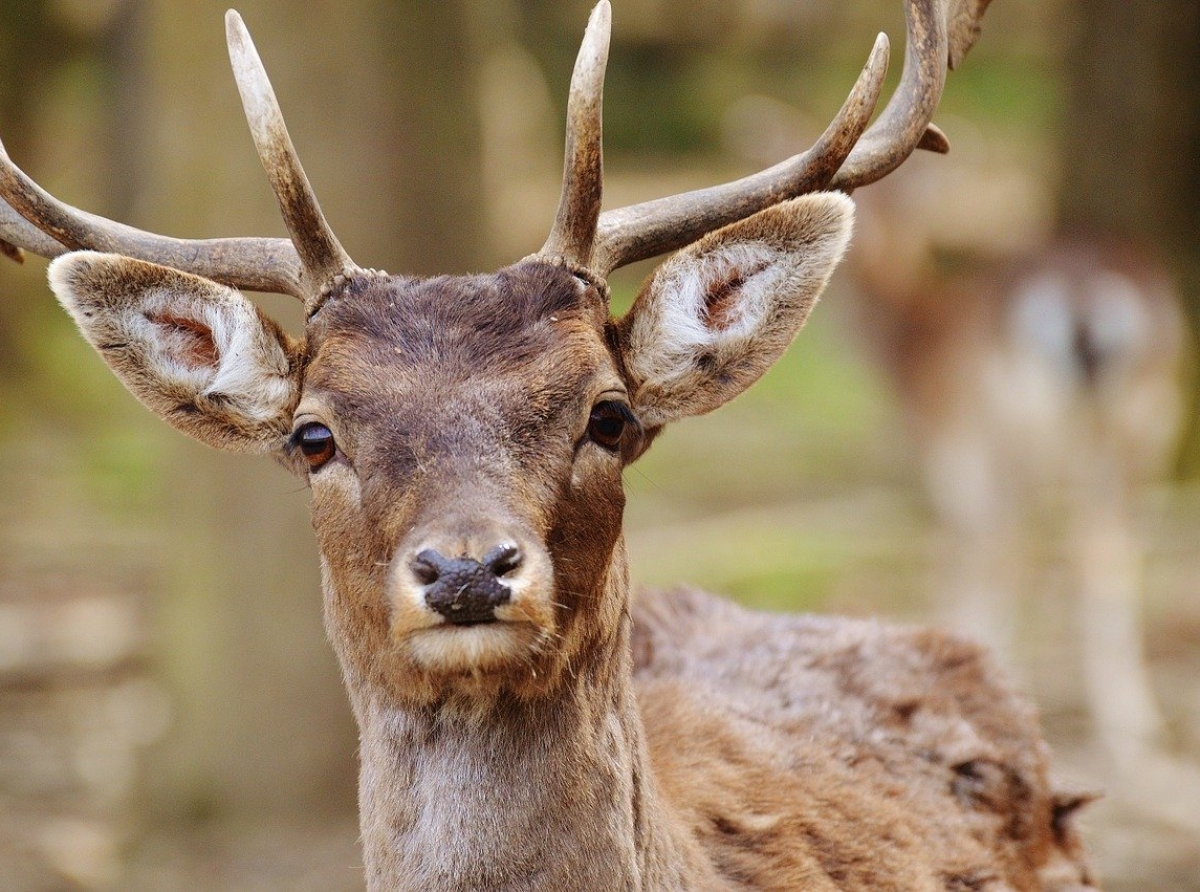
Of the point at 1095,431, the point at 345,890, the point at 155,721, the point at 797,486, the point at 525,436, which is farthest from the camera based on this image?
the point at 797,486

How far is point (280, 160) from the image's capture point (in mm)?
3754

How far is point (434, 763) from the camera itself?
3623 mm

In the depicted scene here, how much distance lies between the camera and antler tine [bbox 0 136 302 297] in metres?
3.94

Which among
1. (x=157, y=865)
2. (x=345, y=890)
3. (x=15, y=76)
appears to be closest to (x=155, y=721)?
(x=157, y=865)

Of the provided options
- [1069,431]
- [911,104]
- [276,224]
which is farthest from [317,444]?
[1069,431]

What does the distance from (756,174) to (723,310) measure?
1.24 ft

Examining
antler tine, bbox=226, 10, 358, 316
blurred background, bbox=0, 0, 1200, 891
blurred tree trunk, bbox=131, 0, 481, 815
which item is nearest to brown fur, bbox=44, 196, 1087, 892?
antler tine, bbox=226, 10, 358, 316

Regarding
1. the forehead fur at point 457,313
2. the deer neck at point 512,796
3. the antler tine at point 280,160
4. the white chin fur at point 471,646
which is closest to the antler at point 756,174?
the forehead fur at point 457,313

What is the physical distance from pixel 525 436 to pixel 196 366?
0.93 metres

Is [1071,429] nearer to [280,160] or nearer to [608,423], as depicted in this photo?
[608,423]

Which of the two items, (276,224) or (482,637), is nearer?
(482,637)

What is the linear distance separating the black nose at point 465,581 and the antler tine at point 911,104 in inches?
58.5

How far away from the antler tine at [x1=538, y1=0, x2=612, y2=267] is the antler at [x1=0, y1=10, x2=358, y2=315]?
0.53m

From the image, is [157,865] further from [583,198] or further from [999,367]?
[999,367]
